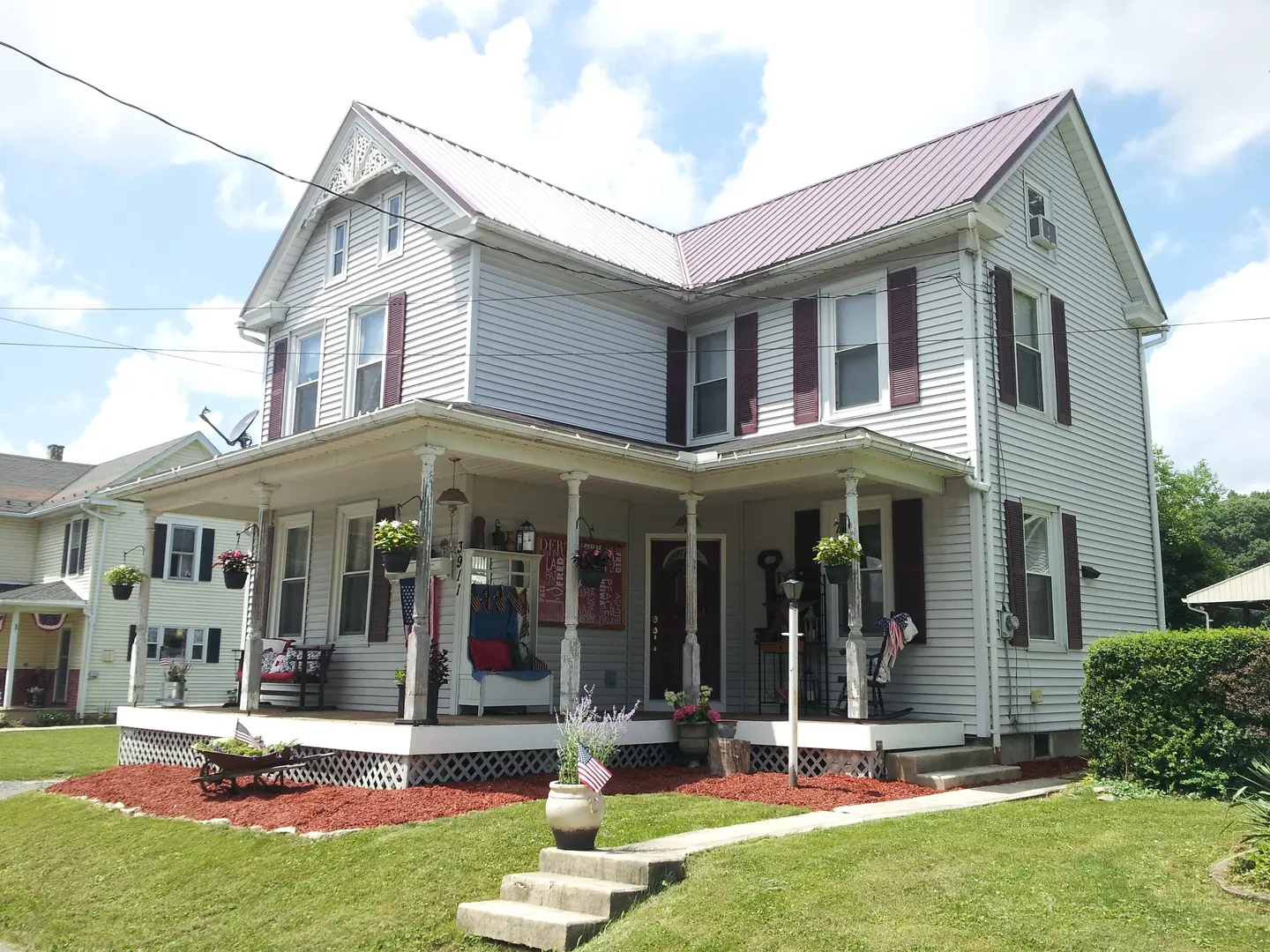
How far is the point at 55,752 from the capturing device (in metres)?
18.8

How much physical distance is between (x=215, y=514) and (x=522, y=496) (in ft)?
18.8

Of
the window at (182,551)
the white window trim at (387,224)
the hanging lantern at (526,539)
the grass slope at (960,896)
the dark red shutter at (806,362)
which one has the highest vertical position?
the white window trim at (387,224)

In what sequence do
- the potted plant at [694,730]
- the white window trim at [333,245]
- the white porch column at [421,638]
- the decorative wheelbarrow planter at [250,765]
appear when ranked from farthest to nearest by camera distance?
the white window trim at [333,245], the potted plant at [694,730], the decorative wheelbarrow planter at [250,765], the white porch column at [421,638]

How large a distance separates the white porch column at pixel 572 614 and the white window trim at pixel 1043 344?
20.3 feet

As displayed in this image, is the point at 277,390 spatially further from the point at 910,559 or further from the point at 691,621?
the point at 910,559

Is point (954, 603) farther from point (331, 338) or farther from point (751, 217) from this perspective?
point (331, 338)

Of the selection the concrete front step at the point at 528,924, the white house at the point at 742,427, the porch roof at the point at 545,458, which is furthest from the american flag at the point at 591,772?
the porch roof at the point at 545,458

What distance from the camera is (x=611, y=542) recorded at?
14.6 m

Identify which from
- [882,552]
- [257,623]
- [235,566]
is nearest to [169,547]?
[235,566]

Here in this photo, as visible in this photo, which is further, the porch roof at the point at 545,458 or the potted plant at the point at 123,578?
the potted plant at the point at 123,578

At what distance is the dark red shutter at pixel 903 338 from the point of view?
13.5 metres

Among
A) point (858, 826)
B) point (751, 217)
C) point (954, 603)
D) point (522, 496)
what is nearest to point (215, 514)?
point (522, 496)

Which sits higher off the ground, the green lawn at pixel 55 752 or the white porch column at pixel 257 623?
the white porch column at pixel 257 623

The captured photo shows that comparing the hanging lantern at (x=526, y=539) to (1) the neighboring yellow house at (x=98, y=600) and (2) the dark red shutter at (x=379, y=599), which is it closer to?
(2) the dark red shutter at (x=379, y=599)
